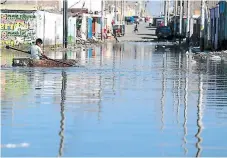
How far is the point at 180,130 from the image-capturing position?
41.9ft

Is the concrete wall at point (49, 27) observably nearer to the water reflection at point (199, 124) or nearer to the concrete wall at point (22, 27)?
the concrete wall at point (22, 27)

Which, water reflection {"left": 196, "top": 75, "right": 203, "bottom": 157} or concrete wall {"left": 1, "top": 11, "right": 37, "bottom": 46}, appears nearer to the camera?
water reflection {"left": 196, "top": 75, "right": 203, "bottom": 157}

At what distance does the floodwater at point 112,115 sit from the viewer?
11.0 metres

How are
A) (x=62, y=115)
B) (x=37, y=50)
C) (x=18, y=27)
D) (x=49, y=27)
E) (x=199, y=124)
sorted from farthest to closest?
(x=49, y=27), (x=18, y=27), (x=37, y=50), (x=62, y=115), (x=199, y=124)

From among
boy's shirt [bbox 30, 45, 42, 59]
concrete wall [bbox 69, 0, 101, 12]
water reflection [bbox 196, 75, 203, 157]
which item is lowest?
water reflection [bbox 196, 75, 203, 157]

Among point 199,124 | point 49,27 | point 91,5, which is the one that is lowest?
point 199,124

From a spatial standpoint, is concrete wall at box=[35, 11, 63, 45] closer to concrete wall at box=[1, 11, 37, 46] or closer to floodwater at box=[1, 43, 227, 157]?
concrete wall at box=[1, 11, 37, 46]

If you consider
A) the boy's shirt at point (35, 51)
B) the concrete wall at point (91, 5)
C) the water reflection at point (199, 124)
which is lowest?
the water reflection at point (199, 124)

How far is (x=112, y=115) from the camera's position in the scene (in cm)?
1464

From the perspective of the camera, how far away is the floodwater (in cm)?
1096

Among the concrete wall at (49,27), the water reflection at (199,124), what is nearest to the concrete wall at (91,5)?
the concrete wall at (49,27)

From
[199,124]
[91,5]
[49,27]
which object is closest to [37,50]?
[199,124]

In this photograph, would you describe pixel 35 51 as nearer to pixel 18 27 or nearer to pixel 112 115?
pixel 112 115

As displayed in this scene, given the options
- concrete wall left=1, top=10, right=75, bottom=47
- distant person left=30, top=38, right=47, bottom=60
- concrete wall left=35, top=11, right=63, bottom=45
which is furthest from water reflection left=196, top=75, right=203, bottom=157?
concrete wall left=35, top=11, right=63, bottom=45
